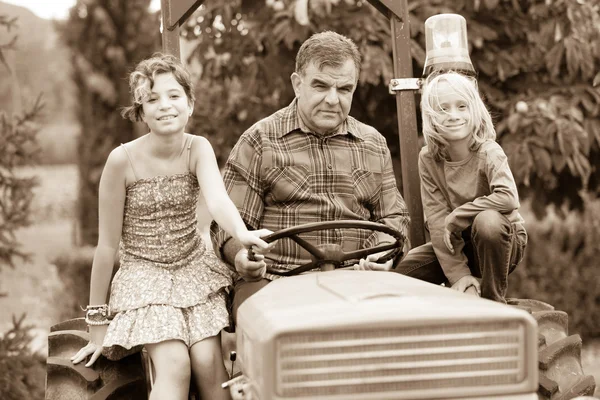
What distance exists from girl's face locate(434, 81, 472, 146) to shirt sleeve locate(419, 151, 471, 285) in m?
0.23

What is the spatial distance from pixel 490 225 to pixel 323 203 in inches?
27.6

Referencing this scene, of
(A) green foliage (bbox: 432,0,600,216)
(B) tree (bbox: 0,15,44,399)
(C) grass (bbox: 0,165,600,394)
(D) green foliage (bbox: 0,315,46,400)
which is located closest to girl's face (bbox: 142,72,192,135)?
(A) green foliage (bbox: 432,0,600,216)

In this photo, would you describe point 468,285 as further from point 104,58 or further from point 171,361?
point 104,58

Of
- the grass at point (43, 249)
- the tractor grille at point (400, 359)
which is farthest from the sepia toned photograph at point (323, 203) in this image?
the grass at point (43, 249)

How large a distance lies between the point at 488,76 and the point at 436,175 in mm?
1983

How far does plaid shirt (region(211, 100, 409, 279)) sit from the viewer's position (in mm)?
3588

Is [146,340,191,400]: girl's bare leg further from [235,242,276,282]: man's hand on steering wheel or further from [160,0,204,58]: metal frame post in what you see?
[160,0,204,58]: metal frame post

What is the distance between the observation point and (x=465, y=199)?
3.51 meters

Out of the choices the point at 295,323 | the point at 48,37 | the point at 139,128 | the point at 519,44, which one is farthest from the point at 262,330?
the point at 48,37

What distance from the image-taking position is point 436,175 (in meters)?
3.66

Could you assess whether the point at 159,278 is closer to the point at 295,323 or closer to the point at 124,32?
the point at 295,323

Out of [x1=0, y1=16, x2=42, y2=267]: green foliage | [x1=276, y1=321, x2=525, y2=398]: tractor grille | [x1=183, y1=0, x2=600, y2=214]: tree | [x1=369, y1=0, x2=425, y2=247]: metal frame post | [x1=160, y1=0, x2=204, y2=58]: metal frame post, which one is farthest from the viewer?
[x1=0, y1=16, x2=42, y2=267]: green foliage

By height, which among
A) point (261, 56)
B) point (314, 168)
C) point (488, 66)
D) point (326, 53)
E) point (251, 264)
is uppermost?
point (261, 56)

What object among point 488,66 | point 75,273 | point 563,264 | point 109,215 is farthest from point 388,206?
point 75,273
